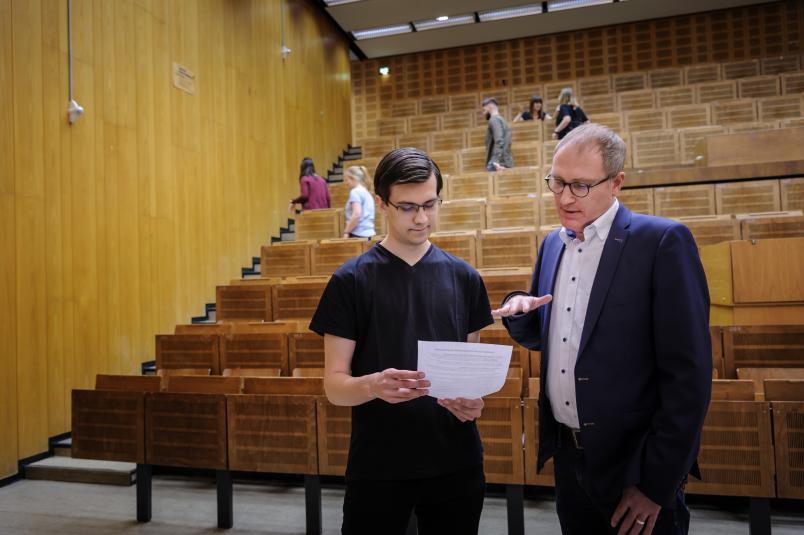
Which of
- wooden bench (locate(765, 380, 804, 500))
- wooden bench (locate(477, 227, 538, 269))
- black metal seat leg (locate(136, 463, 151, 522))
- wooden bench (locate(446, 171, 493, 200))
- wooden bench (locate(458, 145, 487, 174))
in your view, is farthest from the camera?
wooden bench (locate(458, 145, 487, 174))

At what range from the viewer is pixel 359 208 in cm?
339

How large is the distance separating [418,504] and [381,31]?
6.52 m

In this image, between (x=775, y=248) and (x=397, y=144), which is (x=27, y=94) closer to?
(x=775, y=248)

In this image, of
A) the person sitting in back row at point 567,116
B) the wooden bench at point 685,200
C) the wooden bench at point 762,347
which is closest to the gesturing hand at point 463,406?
the wooden bench at point 762,347

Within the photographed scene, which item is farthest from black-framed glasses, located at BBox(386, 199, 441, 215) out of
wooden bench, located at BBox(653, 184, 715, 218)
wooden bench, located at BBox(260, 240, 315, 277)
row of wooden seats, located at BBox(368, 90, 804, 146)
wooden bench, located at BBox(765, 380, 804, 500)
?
row of wooden seats, located at BBox(368, 90, 804, 146)

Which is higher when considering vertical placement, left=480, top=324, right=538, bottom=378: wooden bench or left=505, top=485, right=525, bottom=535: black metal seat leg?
left=480, top=324, right=538, bottom=378: wooden bench

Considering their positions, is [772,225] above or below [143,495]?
above

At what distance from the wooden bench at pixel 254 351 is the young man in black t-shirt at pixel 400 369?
64.4 inches

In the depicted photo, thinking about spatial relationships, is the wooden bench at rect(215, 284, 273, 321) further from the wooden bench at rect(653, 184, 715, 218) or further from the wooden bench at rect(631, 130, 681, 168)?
the wooden bench at rect(631, 130, 681, 168)

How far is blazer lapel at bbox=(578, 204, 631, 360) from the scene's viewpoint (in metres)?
0.68

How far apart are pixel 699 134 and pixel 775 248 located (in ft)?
9.06

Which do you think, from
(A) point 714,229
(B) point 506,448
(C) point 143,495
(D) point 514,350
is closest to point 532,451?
(B) point 506,448

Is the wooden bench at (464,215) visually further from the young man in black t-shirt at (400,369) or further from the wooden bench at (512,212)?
the young man in black t-shirt at (400,369)

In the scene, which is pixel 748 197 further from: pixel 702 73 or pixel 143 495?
pixel 143 495
